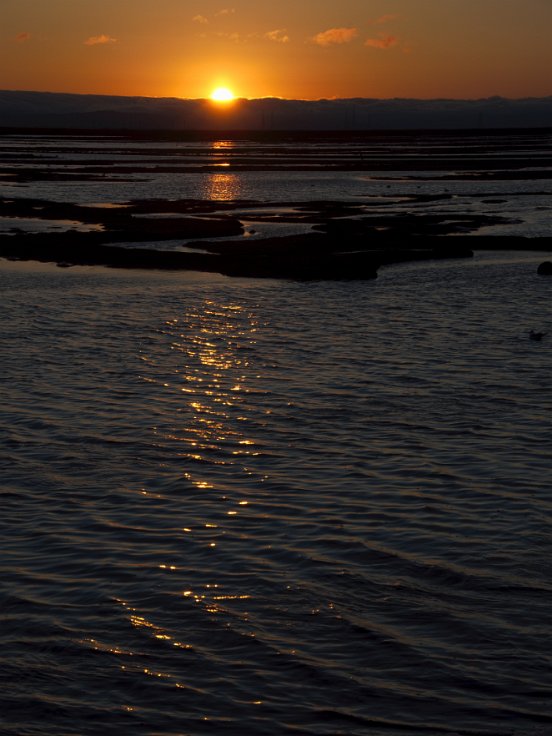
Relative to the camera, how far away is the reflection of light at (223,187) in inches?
2498

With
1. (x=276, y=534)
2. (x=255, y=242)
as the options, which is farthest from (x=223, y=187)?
(x=276, y=534)

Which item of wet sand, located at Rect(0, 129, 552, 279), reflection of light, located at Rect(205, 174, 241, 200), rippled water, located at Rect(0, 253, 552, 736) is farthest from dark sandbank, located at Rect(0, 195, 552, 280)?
rippled water, located at Rect(0, 253, 552, 736)

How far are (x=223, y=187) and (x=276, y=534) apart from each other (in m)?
61.9

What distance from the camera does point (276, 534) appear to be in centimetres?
1096

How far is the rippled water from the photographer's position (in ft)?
25.7

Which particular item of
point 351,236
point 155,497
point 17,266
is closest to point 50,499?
point 155,497

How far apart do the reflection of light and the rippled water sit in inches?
1680

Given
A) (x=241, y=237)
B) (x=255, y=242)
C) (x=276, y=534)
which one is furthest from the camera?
(x=241, y=237)

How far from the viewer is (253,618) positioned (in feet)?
29.8

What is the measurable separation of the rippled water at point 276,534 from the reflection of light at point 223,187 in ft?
140

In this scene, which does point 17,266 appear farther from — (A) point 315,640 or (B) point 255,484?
(A) point 315,640

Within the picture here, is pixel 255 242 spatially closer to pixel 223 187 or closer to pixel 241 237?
pixel 241 237

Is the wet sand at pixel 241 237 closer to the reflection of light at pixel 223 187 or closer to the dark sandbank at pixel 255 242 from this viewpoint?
the dark sandbank at pixel 255 242

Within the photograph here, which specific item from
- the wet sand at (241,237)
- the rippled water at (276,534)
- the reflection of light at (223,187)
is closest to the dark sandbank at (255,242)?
the wet sand at (241,237)
